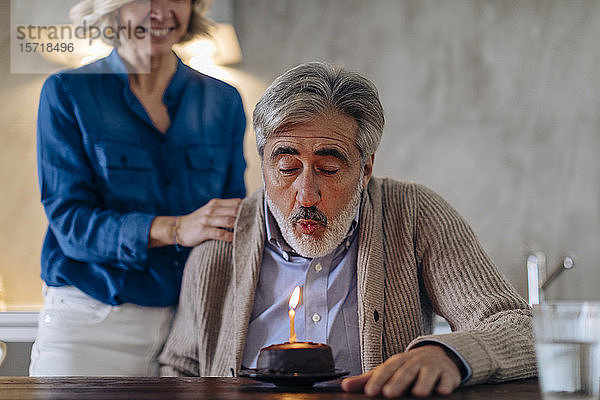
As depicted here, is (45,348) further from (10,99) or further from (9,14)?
(10,99)

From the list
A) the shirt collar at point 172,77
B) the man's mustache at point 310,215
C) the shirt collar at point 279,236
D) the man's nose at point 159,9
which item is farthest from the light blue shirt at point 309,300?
the man's nose at point 159,9

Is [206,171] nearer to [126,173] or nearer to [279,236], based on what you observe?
[126,173]

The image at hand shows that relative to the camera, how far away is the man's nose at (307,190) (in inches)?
56.0

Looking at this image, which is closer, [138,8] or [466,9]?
[138,8]

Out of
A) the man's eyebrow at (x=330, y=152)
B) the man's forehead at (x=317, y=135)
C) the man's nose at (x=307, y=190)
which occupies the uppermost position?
the man's forehead at (x=317, y=135)

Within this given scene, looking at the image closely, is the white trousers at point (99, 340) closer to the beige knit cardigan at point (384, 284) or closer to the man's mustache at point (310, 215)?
the beige knit cardigan at point (384, 284)

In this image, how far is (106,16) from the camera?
207 centimetres

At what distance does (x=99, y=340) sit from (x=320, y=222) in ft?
2.41

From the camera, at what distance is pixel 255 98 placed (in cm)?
330

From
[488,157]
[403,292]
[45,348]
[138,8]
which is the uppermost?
[138,8]

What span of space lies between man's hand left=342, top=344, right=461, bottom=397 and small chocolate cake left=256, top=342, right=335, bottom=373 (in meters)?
0.04

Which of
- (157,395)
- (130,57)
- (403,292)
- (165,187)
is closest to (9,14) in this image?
(130,57)

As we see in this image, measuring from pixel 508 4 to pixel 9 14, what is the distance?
89.3 inches

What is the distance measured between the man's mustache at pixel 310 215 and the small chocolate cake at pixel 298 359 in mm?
492
